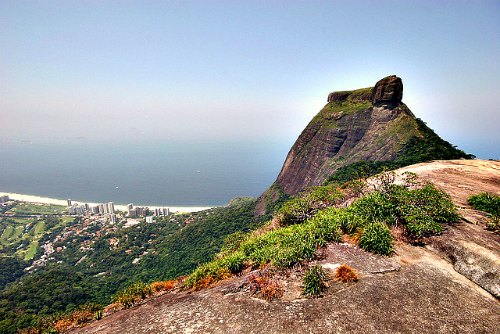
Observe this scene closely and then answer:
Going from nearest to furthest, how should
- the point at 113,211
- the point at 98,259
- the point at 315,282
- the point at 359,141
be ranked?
the point at 315,282
the point at 359,141
the point at 98,259
the point at 113,211

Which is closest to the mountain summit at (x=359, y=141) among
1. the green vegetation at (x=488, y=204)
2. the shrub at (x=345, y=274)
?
the green vegetation at (x=488, y=204)

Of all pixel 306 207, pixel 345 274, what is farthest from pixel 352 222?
pixel 306 207

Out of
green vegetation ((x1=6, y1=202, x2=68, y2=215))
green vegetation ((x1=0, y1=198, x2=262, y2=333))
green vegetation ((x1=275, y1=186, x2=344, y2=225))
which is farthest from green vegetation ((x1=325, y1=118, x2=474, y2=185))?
green vegetation ((x1=6, y1=202, x2=68, y2=215))

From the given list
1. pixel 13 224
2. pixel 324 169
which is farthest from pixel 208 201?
pixel 324 169

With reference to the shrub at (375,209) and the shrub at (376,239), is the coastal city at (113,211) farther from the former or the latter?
the shrub at (376,239)

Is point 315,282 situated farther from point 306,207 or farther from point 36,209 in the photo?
point 36,209

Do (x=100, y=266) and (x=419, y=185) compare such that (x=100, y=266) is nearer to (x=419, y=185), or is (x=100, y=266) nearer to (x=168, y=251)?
(x=168, y=251)
